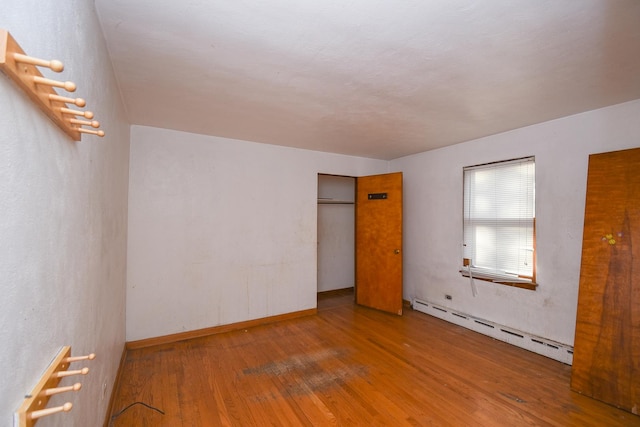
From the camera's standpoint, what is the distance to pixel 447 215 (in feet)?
12.9

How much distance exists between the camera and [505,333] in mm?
3211

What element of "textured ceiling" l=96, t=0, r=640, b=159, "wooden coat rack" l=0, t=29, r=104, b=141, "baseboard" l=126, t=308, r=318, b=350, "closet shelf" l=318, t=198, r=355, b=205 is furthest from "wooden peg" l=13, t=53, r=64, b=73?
"closet shelf" l=318, t=198, r=355, b=205

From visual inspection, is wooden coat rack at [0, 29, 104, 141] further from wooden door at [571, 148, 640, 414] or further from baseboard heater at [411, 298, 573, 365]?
baseboard heater at [411, 298, 573, 365]

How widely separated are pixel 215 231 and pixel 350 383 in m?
2.28

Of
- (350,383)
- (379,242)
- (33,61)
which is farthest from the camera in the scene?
(379,242)

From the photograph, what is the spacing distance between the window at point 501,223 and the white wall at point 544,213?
9 centimetres

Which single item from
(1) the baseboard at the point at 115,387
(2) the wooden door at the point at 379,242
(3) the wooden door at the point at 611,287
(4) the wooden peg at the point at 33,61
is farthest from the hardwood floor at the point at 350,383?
(4) the wooden peg at the point at 33,61

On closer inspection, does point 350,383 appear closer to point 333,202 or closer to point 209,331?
point 209,331

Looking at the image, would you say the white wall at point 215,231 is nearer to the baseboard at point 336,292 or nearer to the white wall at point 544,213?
the baseboard at point 336,292

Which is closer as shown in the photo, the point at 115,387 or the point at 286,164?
the point at 115,387

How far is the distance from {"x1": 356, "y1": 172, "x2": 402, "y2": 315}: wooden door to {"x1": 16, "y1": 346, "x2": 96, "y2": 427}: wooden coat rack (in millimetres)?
3829

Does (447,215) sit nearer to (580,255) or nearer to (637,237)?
(580,255)

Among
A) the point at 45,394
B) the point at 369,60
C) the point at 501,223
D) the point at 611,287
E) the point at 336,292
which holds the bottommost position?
the point at 336,292

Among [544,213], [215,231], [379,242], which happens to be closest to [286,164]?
[215,231]
